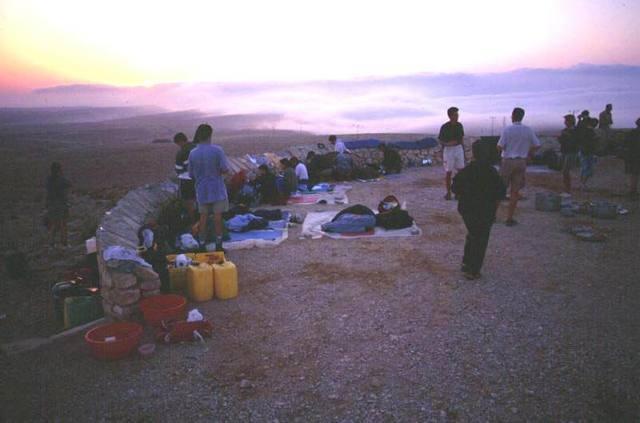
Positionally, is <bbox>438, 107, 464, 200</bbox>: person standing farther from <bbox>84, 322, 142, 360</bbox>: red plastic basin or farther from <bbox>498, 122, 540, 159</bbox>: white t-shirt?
<bbox>84, 322, 142, 360</bbox>: red plastic basin

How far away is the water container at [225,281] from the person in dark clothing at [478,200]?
2.84 meters

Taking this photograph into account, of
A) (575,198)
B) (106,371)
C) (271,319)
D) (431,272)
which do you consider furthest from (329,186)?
(106,371)

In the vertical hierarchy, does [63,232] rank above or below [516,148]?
below

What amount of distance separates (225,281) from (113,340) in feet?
5.27

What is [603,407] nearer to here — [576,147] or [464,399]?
[464,399]

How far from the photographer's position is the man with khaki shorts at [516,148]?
329 inches

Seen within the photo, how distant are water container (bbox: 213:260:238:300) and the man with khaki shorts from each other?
16.6 ft

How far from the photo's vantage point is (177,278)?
5.89 meters

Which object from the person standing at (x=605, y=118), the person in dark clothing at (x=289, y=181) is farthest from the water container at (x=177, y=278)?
the person standing at (x=605, y=118)

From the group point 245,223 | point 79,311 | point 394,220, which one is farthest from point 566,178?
point 79,311

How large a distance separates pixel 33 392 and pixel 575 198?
11.0 metres

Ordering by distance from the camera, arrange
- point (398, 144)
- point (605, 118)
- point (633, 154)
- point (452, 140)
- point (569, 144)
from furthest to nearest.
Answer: point (398, 144)
point (605, 118)
point (569, 144)
point (633, 154)
point (452, 140)

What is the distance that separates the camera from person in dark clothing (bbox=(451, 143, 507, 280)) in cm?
589

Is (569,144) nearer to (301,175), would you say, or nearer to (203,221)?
(301,175)
